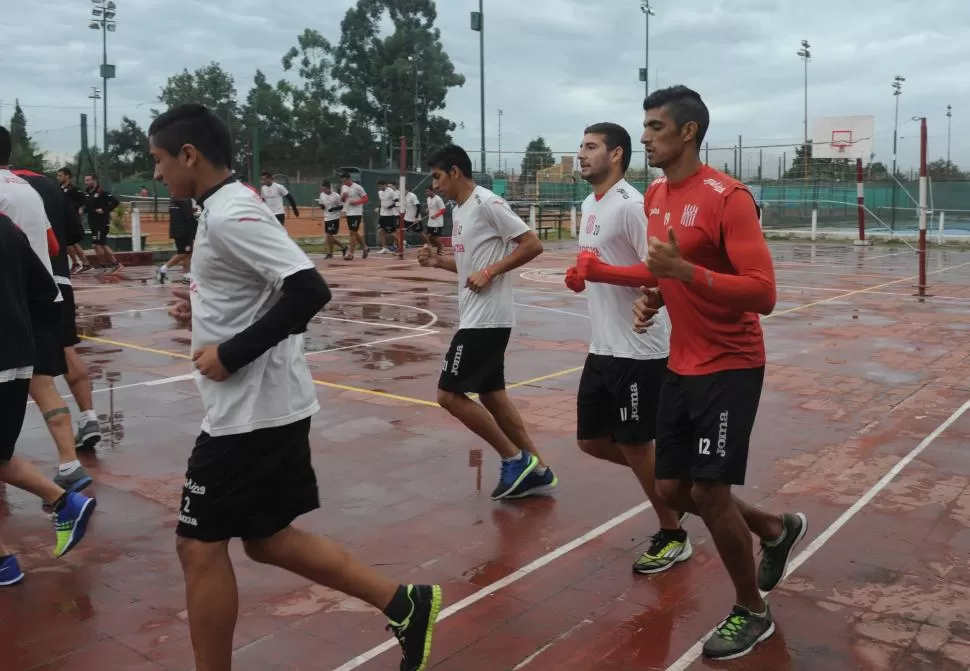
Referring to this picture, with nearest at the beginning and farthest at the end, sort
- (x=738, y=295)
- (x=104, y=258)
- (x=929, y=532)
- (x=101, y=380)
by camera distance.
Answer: (x=738, y=295) → (x=929, y=532) → (x=101, y=380) → (x=104, y=258)

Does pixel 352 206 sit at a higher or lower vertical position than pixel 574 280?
higher

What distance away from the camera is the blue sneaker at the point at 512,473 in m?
5.48

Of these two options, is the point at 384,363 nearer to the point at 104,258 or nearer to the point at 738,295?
the point at 738,295

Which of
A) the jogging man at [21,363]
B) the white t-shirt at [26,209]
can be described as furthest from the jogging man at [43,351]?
the jogging man at [21,363]

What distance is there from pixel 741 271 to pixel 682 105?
2.47 ft

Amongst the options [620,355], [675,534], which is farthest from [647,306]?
[675,534]

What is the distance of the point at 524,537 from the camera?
493 cm

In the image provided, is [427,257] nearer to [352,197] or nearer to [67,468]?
[67,468]

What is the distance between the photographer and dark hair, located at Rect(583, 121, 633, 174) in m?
4.84

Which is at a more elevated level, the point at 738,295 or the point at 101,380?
the point at 738,295

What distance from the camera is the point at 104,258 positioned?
20125 millimetres

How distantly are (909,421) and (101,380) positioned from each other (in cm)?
704

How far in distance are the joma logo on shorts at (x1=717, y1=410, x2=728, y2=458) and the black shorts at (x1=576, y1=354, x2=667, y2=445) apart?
85 centimetres

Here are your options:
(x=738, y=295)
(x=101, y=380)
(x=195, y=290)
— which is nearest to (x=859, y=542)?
(x=738, y=295)
